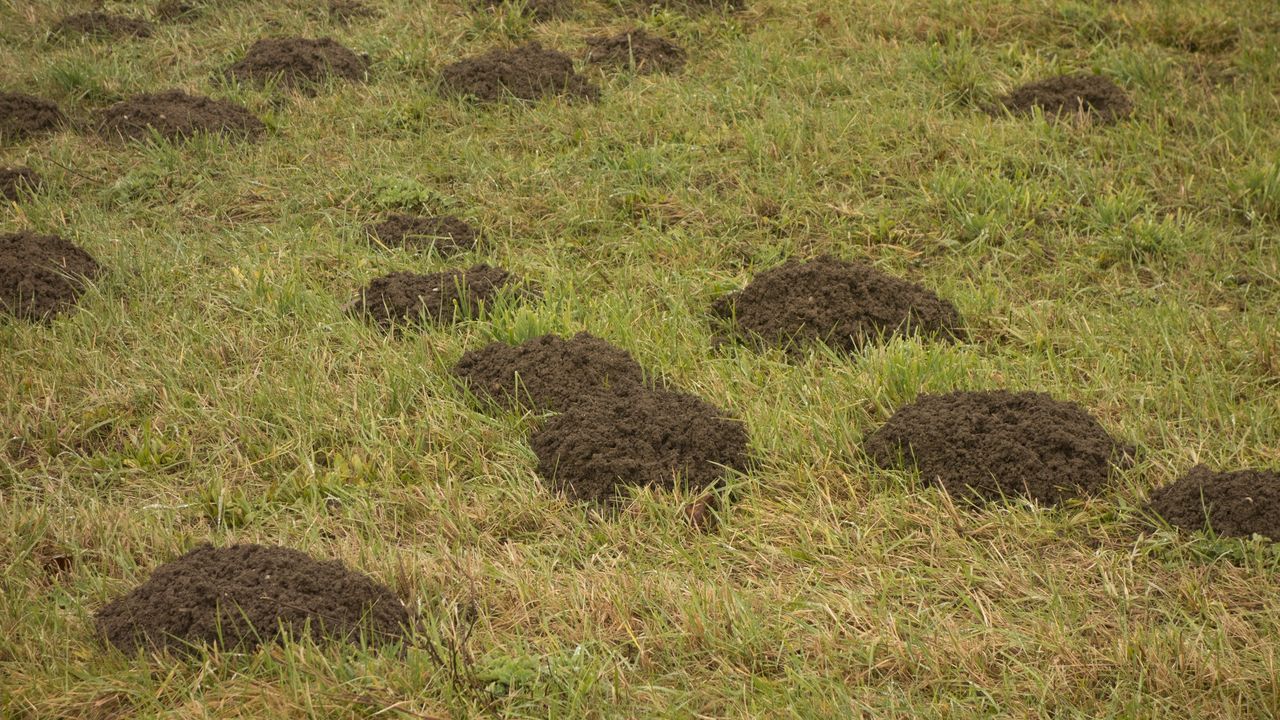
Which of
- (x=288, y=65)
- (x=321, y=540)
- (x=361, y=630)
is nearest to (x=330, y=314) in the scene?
(x=321, y=540)

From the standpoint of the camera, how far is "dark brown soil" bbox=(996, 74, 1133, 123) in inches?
246

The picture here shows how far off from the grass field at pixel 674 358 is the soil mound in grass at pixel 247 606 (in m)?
0.09

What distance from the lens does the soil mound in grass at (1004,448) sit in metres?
3.74

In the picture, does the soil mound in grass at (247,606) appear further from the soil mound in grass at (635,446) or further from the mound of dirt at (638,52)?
the mound of dirt at (638,52)

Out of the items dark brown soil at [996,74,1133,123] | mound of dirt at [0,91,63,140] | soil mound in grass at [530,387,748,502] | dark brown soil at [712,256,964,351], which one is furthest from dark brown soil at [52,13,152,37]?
dark brown soil at [996,74,1133,123]

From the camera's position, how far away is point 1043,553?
11.6ft

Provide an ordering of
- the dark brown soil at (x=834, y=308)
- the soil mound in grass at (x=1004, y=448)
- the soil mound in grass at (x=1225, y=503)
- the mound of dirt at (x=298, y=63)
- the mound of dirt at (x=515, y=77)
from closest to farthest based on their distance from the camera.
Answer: the soil mound in grass at (x=1225, y=503), the soil mound in grass at (x=1004, y=448), the dark brown soil at (x=834, y=308), the mound of dirt at (x=515, y=77), the mound of dirt at (x=298, y=63)

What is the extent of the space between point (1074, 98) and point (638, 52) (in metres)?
2.47

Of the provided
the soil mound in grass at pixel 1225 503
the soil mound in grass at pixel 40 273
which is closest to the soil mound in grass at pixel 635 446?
the soil mound in grass at pixel 1225 503

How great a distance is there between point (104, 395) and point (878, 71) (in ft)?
14.7

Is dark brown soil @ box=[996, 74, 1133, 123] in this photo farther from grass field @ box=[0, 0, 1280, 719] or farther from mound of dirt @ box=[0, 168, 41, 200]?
mound of dirt @ box=[0, 168, 41, 200]

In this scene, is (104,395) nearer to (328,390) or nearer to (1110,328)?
(328,390)

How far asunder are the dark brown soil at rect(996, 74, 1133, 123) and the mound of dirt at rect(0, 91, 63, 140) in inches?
202

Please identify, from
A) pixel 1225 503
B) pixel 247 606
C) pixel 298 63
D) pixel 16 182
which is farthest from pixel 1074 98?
pixel 16 182
